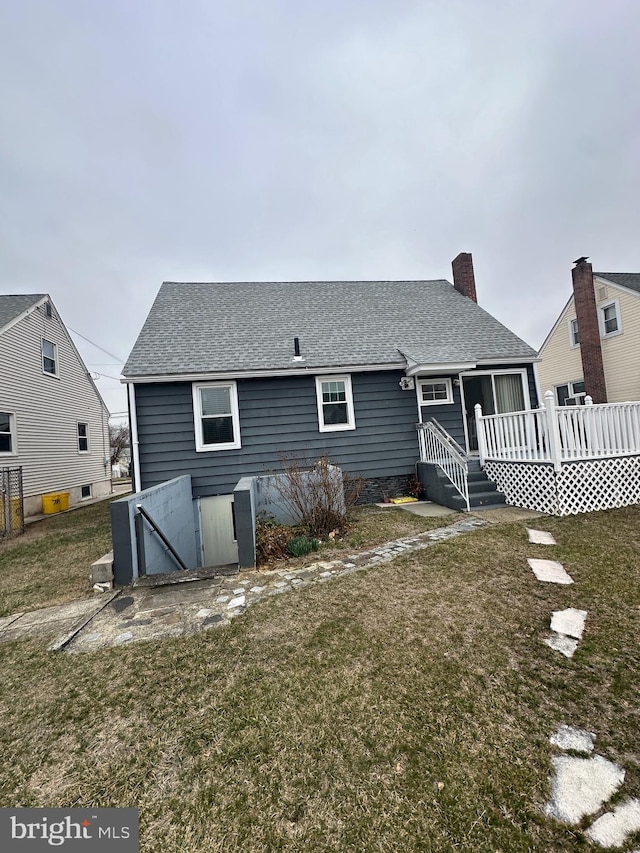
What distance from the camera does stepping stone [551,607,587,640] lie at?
2.91m

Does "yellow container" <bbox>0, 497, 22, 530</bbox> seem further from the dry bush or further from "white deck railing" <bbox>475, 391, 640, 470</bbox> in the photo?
"white deck railing" <bbox>475, 391, 640, 470</bbox>

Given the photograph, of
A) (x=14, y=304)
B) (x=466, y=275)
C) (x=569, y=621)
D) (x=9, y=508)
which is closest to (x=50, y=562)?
(x=9, y=508)

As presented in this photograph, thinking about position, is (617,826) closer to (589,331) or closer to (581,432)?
(581,432)

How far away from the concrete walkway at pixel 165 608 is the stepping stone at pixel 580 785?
2685 millimetres

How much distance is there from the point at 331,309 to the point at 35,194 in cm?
1148

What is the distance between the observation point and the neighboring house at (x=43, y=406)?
12.0 meters

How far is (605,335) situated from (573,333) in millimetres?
1594

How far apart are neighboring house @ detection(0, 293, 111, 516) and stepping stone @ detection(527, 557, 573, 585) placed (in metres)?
14.6

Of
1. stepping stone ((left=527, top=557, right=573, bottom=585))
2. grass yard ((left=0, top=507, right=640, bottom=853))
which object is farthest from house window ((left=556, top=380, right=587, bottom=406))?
grass yard ((left=0, top=507, right=640, bottom=853))

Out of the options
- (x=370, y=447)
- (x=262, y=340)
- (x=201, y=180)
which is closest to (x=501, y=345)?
(x=370, y=447)

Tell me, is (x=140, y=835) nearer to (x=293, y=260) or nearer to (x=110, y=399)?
(x=293, y=260)

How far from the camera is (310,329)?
394 inches

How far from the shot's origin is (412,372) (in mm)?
8852

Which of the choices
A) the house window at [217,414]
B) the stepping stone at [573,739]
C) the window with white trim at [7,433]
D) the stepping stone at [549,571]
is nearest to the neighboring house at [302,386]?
the house window at [217,414]
